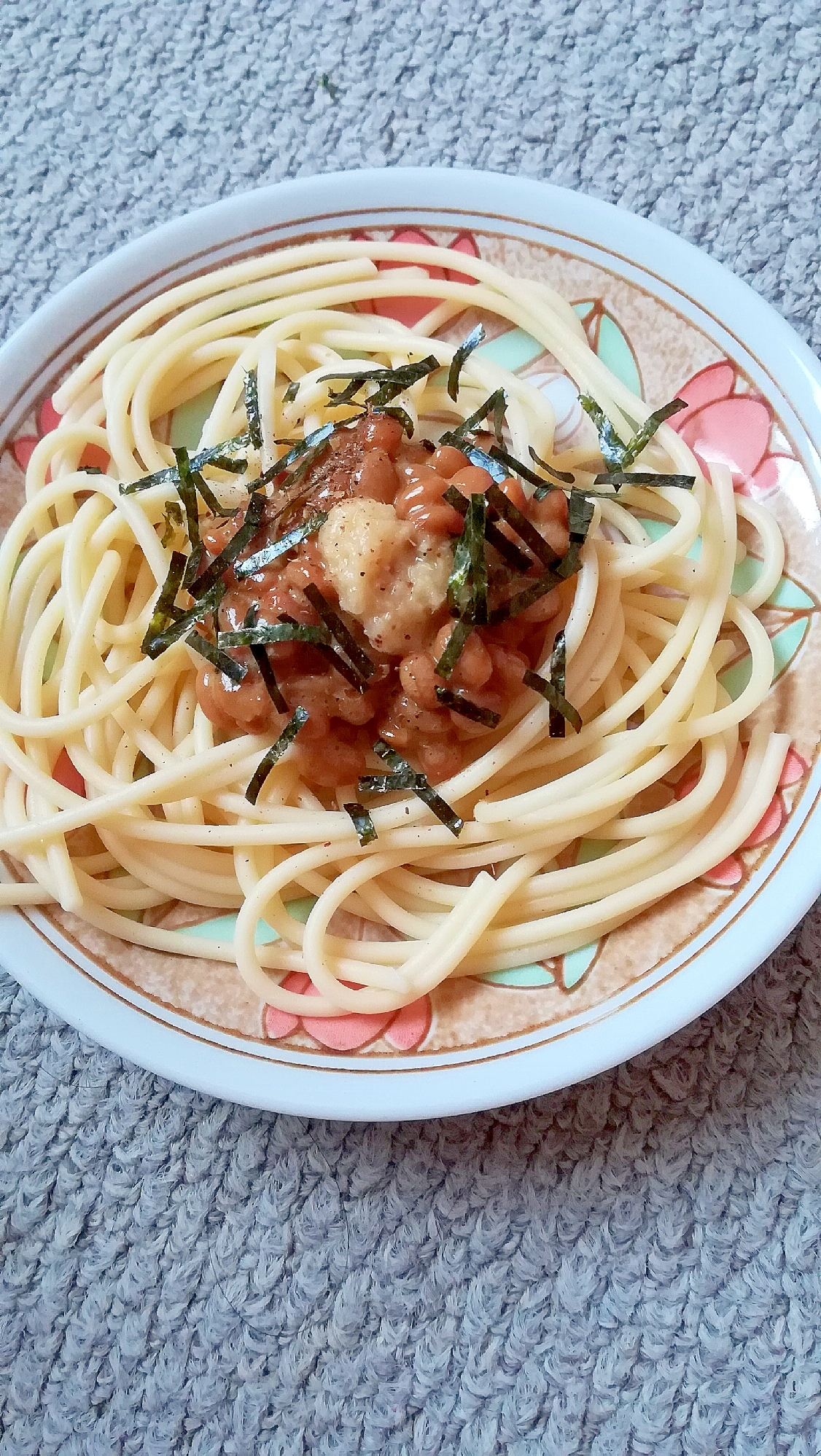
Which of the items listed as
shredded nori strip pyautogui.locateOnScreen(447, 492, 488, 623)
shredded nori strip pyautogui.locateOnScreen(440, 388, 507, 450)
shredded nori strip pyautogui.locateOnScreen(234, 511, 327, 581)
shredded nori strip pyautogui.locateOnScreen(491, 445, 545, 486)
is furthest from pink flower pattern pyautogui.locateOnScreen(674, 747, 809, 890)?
shredded nori strip pyautogui.locateOnScreen(234, 511, 327, 581)

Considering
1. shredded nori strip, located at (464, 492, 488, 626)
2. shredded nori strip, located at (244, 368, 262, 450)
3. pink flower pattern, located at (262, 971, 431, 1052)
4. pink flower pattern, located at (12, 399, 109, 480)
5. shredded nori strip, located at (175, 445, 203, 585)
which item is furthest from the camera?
pink flower pattern, located at (12, 399, 109, 480)

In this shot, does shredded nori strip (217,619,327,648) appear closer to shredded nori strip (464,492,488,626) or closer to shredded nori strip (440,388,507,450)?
shredded nori strip (464,492,488,626)

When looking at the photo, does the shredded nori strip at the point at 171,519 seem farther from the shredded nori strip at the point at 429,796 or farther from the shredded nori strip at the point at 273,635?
the shredded nori strip at the point at 429,796

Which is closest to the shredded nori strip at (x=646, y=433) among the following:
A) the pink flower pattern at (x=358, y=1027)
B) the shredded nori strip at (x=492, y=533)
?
the shredded nori strip at (x=492, y=533)

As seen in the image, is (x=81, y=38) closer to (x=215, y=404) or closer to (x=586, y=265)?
(x=215, y=404)

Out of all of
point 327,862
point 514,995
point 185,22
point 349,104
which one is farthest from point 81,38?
point 514,995

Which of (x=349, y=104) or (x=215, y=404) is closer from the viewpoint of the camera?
(x=215, y=404)
